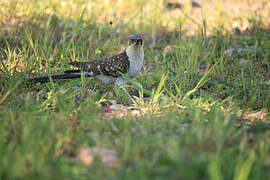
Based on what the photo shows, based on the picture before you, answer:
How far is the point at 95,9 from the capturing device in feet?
23.7

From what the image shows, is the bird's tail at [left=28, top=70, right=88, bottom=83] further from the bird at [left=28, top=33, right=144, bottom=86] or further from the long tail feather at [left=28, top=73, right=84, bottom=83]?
the bird at [left=28, top=33, right=144, bottom=86]

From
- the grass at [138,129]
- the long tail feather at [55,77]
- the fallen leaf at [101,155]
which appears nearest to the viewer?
the grass at [138,129]

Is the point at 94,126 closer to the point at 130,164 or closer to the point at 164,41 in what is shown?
the point at 130,164

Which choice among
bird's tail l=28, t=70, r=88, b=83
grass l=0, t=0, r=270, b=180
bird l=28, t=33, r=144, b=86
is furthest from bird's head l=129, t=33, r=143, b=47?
bird's tail l=28, t=70, r=88, b=83

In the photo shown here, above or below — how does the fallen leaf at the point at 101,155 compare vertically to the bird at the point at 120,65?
below

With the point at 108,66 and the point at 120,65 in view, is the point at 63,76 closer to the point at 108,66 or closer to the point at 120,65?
the point at 108,66

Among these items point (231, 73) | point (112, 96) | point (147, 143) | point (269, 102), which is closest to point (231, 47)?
point (231, 73)

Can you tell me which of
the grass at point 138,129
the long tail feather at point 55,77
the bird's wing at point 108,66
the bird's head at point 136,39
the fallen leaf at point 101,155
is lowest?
the fallen leaf at point 101,155

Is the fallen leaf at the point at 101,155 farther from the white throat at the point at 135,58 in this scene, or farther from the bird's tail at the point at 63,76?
the white throat at the point at 135,58

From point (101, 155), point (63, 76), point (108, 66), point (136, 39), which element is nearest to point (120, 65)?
point (108, 66)

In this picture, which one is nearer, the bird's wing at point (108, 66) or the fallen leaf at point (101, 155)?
the fallen leaf at point (101, 155)

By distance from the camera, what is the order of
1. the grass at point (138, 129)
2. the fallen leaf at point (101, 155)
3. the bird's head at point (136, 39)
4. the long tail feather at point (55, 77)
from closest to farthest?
the grass at point (138, 129) → the fallen leaf at point (101, 155) → the long tail feather at point (55, 77) → the bird's head at point (136, 39)

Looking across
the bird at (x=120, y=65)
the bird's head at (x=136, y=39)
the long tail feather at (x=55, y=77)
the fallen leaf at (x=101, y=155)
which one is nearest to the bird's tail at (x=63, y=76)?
the long tail feather at (x=55, y=77)

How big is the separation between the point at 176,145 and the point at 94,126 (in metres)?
0.75
